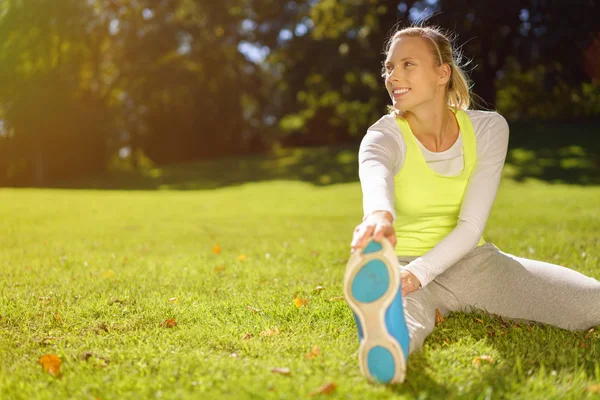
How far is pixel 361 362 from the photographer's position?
271 centimetres

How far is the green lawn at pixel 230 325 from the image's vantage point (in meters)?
2.74

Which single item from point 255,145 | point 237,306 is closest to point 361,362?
point 237,306

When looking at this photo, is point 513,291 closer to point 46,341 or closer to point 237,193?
point 46,341

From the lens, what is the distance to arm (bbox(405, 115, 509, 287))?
3217 millimetres

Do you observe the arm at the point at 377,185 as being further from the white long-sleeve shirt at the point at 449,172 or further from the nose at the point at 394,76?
the nose at the point at 394,76

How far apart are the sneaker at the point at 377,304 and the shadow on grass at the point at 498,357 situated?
11 cm

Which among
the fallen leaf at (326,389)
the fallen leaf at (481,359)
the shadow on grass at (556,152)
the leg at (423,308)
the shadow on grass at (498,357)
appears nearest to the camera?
the fallen leaf at (326,389)

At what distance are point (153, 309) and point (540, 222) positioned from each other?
7231 millimetres

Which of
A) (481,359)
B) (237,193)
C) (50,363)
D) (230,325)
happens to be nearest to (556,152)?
(237,193)

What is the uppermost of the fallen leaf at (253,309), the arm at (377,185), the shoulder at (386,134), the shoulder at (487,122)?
the shoulder at (487,122)

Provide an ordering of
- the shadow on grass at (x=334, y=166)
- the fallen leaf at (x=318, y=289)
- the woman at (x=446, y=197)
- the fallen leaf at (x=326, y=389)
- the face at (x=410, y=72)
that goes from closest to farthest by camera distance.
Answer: the fallen leaf at (x=326, y=389)
the woman at (x=446, y=197)
the face at (x=410, y=72)
the fallen leaf at (x=318, y=289)
the shadow on grass at (x=334, y=166)

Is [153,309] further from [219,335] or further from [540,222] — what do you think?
[540,222]

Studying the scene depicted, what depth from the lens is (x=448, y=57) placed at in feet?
12.0

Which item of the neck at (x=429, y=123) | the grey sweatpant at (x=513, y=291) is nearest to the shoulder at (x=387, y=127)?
the neck at (x=429, y=123)
